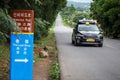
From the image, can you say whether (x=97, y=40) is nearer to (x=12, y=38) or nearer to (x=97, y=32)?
(x=97, y=32)

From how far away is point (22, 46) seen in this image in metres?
9.53

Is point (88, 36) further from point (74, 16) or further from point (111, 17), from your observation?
point (74, 16)

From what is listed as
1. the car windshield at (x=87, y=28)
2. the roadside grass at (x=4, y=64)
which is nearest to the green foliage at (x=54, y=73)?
the roadside grass at (x=4, y=64)

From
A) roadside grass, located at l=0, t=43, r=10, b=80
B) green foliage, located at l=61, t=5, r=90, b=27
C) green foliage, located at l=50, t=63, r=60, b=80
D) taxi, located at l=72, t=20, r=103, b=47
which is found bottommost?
green foliage, located at l=50, t=63, r=60, b=80

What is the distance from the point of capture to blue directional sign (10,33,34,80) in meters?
9.46

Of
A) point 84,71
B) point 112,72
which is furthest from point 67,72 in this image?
point 112,72

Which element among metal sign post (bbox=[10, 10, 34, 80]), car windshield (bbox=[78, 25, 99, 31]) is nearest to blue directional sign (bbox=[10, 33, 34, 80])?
metal sign post (bbox=[10, 10, 34, 80])

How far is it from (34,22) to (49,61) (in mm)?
6423

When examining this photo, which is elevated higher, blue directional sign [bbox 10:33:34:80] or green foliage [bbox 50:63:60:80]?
blue directional sign [bbox 10:33:34:80]

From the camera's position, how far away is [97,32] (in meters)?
28.3

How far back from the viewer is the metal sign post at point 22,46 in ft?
30.6

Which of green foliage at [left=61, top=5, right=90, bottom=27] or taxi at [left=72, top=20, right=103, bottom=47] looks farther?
green foliage at [left=61, top=5, right=90, bottom=27]

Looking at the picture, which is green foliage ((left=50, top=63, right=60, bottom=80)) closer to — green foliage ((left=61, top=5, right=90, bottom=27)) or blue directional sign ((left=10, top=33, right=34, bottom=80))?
blue directional sign ((left=10, top=33, right=34, bottom=80))

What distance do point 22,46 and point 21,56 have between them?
0.25 metres
